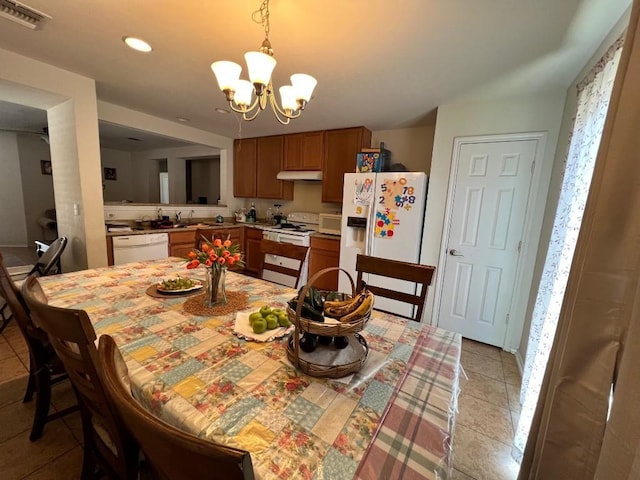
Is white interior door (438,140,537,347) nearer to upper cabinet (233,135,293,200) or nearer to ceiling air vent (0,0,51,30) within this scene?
upper cabinet (233,135,293,200)

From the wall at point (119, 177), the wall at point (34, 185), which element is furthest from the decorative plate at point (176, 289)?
the wall at point (119, 177)

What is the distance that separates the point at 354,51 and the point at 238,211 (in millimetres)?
3488

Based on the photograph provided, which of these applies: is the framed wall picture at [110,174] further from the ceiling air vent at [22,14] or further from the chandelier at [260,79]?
the chandelier at [260,79]

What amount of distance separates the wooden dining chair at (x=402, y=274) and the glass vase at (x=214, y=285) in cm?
74

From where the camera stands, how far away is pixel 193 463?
383 millimetres

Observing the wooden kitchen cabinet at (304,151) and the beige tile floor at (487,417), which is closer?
the beige tile floor at (487,417)

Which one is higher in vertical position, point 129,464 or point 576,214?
point 576,214

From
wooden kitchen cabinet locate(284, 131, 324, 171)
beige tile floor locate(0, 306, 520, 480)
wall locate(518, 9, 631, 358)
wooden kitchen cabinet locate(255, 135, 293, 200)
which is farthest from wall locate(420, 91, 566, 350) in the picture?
wooden kitchen cabinet locate(255, 135, 293, 200)

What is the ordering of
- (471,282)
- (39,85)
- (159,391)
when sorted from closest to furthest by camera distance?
1. (159,391)
2. (39,85)
3. (471,282)

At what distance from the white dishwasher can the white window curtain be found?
3646 mm

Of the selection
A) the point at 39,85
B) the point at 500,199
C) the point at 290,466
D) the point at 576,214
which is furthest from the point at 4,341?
the point at 500,199

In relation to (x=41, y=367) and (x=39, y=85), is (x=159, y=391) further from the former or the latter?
(x=39, y=85)

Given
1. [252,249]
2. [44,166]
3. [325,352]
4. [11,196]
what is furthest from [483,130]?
[11,196]

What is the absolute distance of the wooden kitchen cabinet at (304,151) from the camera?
355 centimetres
